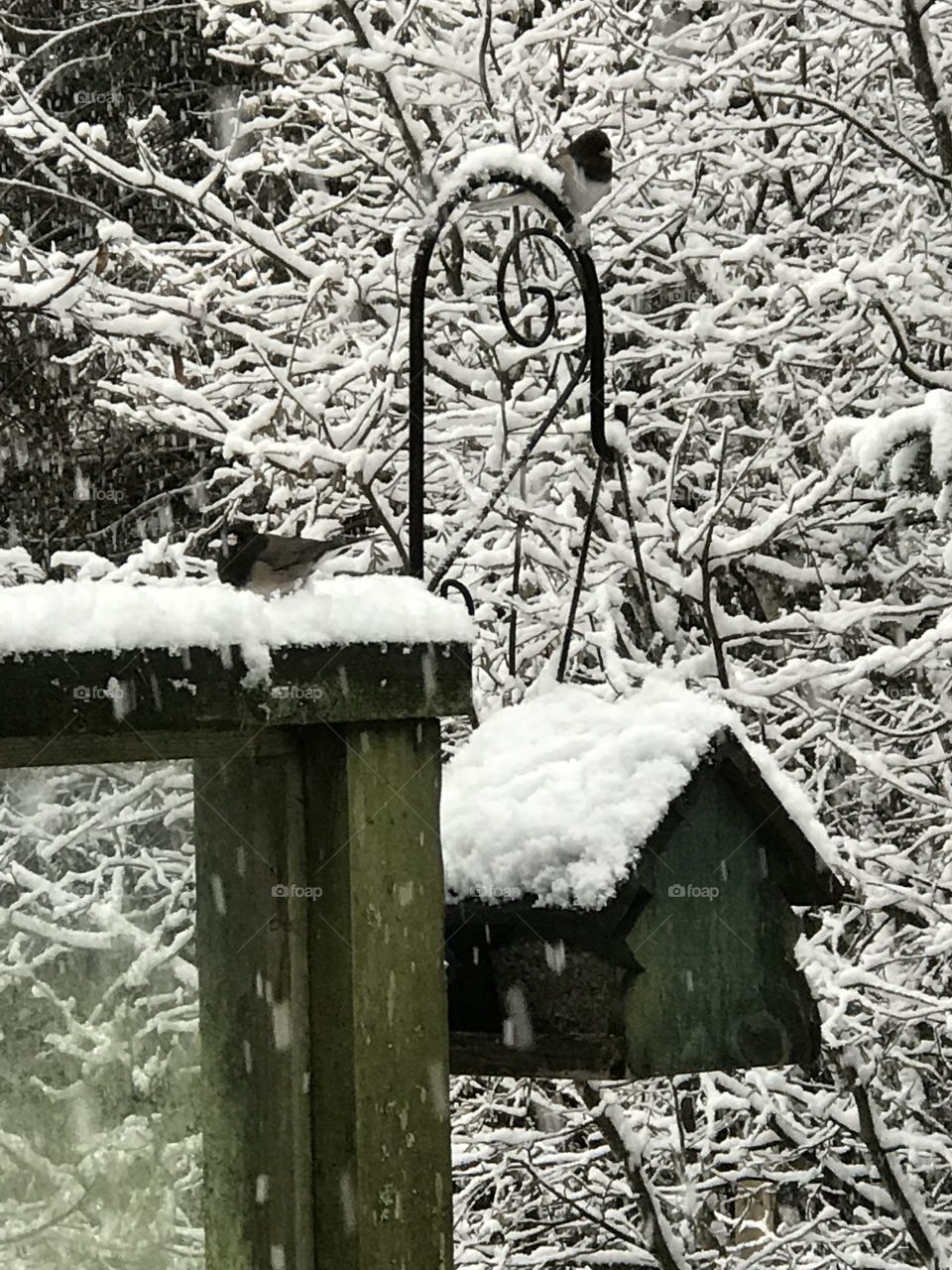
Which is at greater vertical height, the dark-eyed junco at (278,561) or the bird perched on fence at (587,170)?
the bird perched on fence at (587,170)

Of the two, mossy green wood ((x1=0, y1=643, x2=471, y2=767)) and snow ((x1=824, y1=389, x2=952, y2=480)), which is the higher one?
snow ((x1=824, y1=389, x2=952, y2=480))

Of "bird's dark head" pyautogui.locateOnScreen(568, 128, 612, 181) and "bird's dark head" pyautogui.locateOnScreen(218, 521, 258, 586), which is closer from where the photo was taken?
"bird's dark head" pyautogui.locateOnScreen(218, 521, 258, 586)

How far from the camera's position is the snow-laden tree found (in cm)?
457

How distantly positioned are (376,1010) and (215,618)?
1.17 ft

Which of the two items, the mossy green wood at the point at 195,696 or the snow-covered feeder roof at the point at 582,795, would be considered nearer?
the mossy green wood at the point at 195,696

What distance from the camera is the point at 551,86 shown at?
18.4 ft

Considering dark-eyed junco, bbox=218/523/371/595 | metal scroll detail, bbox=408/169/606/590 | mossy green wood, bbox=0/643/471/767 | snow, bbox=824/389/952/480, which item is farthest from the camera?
snow, bbox=824/389/952/480

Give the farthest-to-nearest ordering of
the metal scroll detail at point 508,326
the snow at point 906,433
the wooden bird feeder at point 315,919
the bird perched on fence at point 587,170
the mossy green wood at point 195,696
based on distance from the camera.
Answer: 1. the bird perched on fence at point 587,170
2. the snow at point 906,433
3. the metal scroll detail at point 508,326
4. the wooden bird feeder at point 315,919
5. the mossy green wood at point 195,696

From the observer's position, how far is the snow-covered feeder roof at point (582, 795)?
189 centimetres

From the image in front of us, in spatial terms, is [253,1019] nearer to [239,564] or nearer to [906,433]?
[239,564]

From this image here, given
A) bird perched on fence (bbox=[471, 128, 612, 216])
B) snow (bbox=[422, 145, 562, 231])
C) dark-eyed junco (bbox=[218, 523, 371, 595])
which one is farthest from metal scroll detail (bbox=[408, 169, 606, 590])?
bird perched on fence (bbox=[471, 128, 612, 216])

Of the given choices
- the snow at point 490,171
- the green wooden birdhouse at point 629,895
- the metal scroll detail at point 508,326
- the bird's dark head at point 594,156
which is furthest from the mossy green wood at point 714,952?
the bird's dark head at point 594,156

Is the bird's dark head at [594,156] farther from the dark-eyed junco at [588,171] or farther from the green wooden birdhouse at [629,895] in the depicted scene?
the green wooden birdhouse at [629,895]

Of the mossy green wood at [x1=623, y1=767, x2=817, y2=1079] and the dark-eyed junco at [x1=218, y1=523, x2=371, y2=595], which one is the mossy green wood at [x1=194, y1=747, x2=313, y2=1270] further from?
the mossy green wood at [x1=623, y1=767, x2=817, y2=1079]
